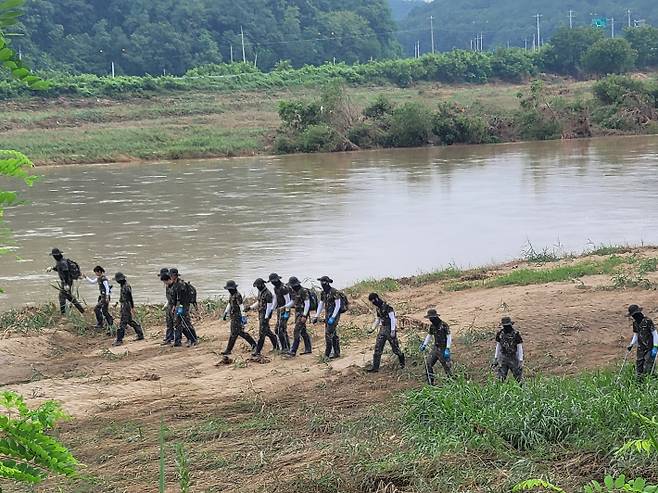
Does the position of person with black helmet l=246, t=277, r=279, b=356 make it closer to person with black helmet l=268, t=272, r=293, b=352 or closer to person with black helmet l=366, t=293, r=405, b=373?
person with black helmet l=268, t=272, r=293, b=352

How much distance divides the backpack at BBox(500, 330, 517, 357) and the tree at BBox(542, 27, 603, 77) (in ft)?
249

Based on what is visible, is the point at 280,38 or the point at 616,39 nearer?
the point at 616,39

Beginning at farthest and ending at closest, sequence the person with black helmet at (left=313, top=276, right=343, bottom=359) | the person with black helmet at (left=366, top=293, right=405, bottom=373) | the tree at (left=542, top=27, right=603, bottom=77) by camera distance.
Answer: the tree at (left=542, top=27, right=603, bottom=77), the person with black helmet at (left=313, top=276, right=343, bottom=359), the person with black helmet at (left=366, top=293, right=405, bottom=373)

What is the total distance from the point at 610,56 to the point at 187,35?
40763 mm

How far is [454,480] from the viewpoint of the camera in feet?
25.7

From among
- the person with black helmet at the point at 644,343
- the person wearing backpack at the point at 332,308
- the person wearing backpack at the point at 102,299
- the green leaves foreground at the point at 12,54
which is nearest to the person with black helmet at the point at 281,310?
the person wearing backpack at the point at 332,308

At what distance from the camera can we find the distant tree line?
8544cm

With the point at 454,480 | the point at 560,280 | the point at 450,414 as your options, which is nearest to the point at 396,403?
the point at 450,414

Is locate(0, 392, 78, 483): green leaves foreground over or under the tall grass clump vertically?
over

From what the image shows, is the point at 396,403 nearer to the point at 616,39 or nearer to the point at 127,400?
the point at 127,400

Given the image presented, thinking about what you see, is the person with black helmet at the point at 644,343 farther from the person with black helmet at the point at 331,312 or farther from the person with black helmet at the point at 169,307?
the person with black helmet at the point at 169,307

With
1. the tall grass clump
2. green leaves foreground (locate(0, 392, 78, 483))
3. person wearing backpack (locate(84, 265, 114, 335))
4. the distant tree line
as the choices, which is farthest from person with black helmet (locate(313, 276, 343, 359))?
the distant tree line

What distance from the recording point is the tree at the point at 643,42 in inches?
3275

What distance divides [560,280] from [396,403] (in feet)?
23.4
